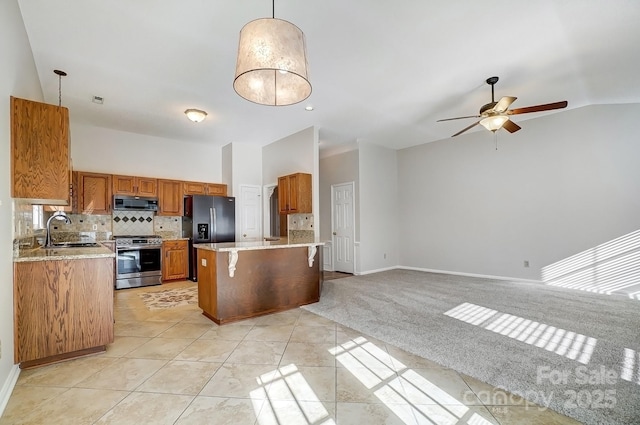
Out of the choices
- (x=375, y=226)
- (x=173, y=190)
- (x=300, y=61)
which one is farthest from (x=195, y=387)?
(x=375, y=226)

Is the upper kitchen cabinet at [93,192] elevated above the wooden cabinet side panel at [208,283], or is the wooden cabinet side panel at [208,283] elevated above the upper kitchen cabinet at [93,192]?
the upper kitchen cabinet at [93,192]

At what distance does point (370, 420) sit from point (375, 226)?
5.21 metres

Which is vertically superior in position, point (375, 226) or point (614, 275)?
point (375, 226)

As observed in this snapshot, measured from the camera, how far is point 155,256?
5320 mm

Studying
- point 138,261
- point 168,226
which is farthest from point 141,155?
point 138,261

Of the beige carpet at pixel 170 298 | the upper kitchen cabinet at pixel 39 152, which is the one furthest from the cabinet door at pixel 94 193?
the upper kitchen cabinet at pixel 39 152

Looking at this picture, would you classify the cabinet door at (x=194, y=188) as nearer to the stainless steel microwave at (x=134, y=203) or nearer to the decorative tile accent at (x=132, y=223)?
the stainless steel microwave at (x=134, y=203)

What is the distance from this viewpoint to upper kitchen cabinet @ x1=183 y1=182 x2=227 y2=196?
6.02m

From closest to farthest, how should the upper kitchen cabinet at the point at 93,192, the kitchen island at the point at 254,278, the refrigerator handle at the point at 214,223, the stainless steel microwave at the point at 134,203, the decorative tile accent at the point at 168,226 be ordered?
the kitchen island at the point at 254,278 < the upper kitchen cabinet at the point at 93,192 < the stainless steel microwave at the point at 134,203 < the refrigerator handle at the point at 214,223 < the decorative tile accent at the point at 168,226

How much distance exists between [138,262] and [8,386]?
136 inches

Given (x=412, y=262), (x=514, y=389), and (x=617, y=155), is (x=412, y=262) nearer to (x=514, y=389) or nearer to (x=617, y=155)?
(x=617, y=155)

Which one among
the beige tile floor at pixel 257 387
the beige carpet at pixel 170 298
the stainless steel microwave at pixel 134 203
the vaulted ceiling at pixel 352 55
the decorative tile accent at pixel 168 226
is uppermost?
the vaulted ceiling at pixel 352 55

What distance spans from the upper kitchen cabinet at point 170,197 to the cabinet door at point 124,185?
458mm

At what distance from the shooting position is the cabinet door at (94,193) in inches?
196
